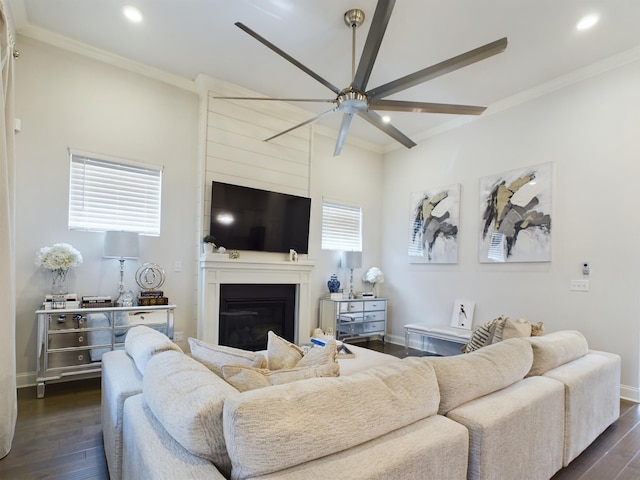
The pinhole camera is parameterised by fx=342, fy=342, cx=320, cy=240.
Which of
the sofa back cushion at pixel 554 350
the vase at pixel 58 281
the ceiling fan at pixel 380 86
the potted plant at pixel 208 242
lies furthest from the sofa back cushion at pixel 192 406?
the potted plant at pixel 208 242

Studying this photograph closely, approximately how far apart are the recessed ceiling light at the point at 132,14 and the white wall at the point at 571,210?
4.07 meters

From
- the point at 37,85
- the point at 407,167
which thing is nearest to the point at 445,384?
the point at 37,85

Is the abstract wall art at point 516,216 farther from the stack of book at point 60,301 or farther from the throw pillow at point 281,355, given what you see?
the stack of book at point 60,301

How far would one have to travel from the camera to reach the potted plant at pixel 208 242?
13.1 feet

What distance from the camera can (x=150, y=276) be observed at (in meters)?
3.81

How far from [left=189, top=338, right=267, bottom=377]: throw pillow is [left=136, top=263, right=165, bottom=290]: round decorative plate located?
8.16 feet

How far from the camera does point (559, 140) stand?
386cm

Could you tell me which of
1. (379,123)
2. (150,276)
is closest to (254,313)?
(150,276)

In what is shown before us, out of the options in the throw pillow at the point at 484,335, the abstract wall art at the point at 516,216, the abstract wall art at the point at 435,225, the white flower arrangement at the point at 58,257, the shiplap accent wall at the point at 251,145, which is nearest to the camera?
the throw pillow at the point at 484,335

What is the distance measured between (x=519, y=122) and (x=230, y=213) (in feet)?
12.3

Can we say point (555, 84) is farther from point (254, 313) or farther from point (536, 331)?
point (254, 313)

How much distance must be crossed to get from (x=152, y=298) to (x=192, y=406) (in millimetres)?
2886

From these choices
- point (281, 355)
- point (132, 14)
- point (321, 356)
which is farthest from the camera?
point (132, 14)

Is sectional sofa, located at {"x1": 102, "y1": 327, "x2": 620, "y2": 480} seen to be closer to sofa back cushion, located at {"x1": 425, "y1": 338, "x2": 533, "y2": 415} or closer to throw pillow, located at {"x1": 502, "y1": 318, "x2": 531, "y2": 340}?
sofa back cushion, located at {"x1": 425, "y1": 338, "x2": 533, "y2": 415}
